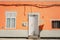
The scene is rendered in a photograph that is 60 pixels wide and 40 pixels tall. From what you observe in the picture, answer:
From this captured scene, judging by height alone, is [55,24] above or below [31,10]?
below

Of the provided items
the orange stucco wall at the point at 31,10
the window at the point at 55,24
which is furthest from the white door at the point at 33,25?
the window at the point at 55,24

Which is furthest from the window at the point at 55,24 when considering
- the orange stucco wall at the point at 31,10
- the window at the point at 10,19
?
the window at the point at 10,19

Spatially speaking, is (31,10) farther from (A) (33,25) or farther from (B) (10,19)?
(B) (10,19)

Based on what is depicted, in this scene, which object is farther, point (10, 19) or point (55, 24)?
point (10, 19)

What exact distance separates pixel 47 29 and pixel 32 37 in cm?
167

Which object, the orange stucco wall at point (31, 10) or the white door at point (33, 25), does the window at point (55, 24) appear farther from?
the white door at point (33, 25)

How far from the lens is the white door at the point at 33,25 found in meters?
14.9

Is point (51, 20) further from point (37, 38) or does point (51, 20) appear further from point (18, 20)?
point (18, 20)

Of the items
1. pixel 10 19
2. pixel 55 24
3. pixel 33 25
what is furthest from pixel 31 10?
pixel 55 24

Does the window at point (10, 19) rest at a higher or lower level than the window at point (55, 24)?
higher

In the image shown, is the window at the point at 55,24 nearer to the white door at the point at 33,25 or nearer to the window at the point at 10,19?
the white door at the point at 33,25

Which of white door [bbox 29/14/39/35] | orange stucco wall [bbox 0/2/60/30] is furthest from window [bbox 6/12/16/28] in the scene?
white door [bbox 29/14/39/35]

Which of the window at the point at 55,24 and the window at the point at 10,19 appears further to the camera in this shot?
the window at the point at 10,19

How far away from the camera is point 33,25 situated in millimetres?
15016
